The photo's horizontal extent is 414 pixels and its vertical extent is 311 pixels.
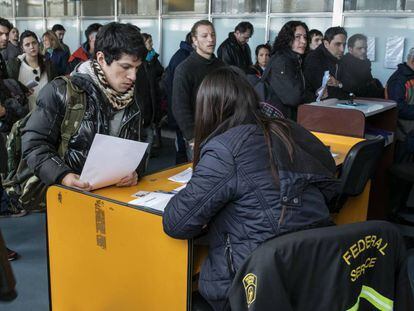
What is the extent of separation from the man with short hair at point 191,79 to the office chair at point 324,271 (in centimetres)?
200

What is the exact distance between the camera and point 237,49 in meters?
5.56

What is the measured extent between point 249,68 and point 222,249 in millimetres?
4264

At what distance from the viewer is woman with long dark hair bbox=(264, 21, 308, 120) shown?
11.8 feet

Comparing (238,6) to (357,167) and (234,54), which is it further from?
(357,167)

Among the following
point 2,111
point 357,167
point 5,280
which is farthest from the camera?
point 2,111

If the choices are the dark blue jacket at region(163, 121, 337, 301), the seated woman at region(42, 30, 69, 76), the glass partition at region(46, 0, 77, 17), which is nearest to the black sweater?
the dark blue jacket at region(163, 121, 337, 301)

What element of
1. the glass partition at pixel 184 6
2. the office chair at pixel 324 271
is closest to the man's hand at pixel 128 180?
the office chair at pixel 324 271

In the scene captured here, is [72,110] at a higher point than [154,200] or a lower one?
higher

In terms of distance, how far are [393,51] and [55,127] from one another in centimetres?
483

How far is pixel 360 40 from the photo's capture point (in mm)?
4645

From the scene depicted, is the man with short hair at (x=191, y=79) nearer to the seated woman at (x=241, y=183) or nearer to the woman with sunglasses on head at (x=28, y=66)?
the woman with sunglasses on head at (x=28, y=66)

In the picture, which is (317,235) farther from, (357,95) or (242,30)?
(242,30)

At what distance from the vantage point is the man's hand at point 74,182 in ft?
6.24

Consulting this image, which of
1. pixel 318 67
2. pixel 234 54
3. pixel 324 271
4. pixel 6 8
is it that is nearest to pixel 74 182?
pixel 324 271
